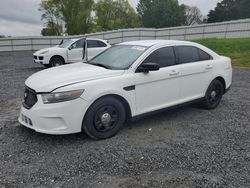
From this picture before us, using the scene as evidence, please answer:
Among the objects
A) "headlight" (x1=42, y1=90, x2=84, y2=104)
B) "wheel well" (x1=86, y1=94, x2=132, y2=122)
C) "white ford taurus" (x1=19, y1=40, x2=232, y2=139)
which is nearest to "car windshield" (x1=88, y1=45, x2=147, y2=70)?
"white ford taurus" (x1=19, y1=40, x2=232, y2=139)

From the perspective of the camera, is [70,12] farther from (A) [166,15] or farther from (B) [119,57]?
(B) [119,57]

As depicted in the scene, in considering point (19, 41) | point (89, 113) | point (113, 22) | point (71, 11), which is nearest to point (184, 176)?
point (89, 113)

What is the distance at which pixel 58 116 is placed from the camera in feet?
10.9

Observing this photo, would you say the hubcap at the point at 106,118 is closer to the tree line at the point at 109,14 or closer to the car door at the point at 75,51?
the car door at the point at 75,51

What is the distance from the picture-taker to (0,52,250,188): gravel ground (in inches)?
108

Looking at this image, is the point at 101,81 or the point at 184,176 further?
the point at 101,81

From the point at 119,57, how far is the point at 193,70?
154 centimetres

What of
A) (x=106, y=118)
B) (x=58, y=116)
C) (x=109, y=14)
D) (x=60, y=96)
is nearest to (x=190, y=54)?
(x=106, y=118)

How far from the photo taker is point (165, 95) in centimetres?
431

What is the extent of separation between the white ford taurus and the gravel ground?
1.04ft

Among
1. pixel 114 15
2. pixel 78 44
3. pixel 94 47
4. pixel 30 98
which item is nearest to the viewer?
pixel 30 98

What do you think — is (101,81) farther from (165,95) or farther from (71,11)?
(71,11)

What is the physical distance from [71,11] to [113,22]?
1221 cm

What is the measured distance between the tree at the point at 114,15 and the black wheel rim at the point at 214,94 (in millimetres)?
38988
